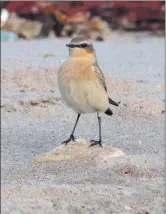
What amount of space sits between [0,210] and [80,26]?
9938 millimetres

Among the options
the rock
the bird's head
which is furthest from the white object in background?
the rock

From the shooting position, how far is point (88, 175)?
4.70m

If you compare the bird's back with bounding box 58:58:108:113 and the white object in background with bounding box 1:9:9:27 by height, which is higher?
the white object in background with bounding box 1:9:9:27

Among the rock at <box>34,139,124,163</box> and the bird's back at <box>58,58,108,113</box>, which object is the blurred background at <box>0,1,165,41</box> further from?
the rock at <box>34,139,124,163</box>

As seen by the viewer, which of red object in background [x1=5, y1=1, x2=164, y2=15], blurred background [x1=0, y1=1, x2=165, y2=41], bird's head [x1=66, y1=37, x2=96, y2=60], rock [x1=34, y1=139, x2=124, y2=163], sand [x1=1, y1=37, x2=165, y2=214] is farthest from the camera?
red object in background [x1=5, y1=1, x2=164, y2=15]

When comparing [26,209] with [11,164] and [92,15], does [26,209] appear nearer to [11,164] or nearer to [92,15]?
[11,164]

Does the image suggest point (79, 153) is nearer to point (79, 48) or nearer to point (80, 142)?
point (80, 142)

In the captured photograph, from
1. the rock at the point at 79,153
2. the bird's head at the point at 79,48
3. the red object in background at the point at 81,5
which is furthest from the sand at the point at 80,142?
the red object in background at the point at 81,5

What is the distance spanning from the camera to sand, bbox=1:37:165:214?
4117 mm

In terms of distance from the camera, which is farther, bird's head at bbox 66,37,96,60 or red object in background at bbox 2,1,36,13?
red object in background at bbox 2,1,36,13

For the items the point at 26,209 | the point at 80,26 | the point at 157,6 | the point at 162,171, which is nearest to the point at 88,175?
the point at 162,171

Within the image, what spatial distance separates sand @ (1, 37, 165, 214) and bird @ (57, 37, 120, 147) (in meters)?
0.28

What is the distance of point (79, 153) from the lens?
5.15 metres

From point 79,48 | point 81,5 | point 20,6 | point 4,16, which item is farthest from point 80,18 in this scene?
point 79,48
